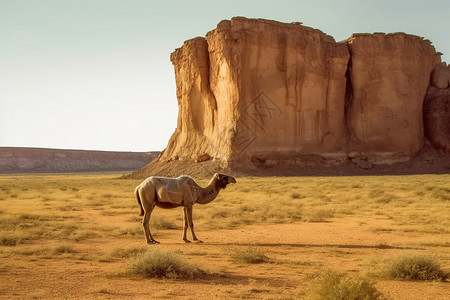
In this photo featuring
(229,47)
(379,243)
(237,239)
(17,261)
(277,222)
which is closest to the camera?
(17,261)

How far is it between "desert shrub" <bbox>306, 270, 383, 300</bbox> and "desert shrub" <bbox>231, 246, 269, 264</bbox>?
2.74 m

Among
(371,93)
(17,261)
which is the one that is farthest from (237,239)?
(371,93)

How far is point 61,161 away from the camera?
341 ft

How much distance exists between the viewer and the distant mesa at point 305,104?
4550cm

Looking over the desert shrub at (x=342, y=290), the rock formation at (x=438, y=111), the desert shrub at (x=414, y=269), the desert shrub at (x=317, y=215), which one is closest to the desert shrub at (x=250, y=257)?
the desert shrub at (x=414, y=269)

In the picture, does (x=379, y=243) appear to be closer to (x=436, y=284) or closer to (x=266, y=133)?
(x=436, y=284)

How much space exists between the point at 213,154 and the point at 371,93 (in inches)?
743

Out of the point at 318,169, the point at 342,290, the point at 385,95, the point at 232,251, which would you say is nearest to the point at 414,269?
the point at 342,290

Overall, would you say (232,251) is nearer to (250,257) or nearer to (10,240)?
(250,257)

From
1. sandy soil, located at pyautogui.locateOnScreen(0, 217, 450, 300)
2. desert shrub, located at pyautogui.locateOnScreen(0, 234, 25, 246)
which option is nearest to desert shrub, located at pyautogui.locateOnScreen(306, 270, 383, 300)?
sandy soil, located at pyautogui.locateOnScreen(0, 217, 450, 300)

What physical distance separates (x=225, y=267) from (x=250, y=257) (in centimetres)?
54

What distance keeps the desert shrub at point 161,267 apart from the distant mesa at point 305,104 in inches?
1408

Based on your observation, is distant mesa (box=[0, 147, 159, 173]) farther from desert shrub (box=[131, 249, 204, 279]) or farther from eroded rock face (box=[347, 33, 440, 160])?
desert shrub (box=[131, 249, 204, 279])

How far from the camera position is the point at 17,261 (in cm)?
820
